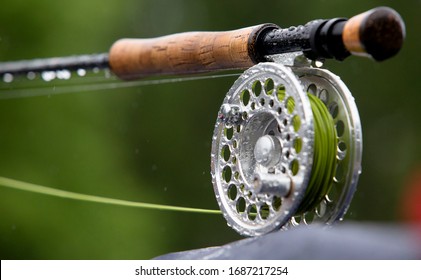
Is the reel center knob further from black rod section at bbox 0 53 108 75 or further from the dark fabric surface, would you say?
black rod section at bbox 0 53 108 75

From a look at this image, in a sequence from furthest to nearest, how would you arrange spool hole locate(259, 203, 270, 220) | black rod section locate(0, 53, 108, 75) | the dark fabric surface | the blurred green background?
the blurred green background → black rod section locate(0, 53, 108, 75) → spool hole locate(259, 203, 270, 220) → the dark fabric surface

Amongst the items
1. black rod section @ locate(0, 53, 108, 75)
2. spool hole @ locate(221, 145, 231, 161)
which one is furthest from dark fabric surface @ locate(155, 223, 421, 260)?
black rod section @ locate(0, 53, 108, 75)

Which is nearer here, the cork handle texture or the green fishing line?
the green fishing line

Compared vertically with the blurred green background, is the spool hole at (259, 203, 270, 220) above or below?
below

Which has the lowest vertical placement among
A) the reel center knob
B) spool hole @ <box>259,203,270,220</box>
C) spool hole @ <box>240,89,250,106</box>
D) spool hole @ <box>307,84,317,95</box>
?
spool hole @ <box>259,203,270,220</box>

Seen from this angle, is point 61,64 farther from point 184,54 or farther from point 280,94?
point 280,94

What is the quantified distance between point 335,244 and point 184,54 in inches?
28.3

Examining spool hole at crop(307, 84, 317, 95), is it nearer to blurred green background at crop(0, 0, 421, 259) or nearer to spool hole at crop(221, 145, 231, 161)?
spool hole at crop(221, 145, 231, 161)

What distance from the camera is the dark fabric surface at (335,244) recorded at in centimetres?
135

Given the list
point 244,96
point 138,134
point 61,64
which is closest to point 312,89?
point 61,64

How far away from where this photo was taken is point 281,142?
65.1 inches

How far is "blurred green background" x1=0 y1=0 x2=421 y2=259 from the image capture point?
5309 millimetres

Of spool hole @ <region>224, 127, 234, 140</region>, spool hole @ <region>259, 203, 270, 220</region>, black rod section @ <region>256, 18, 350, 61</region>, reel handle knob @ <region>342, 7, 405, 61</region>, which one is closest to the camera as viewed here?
reel handle knob @ <region>342, 7, 405, 61</region>
